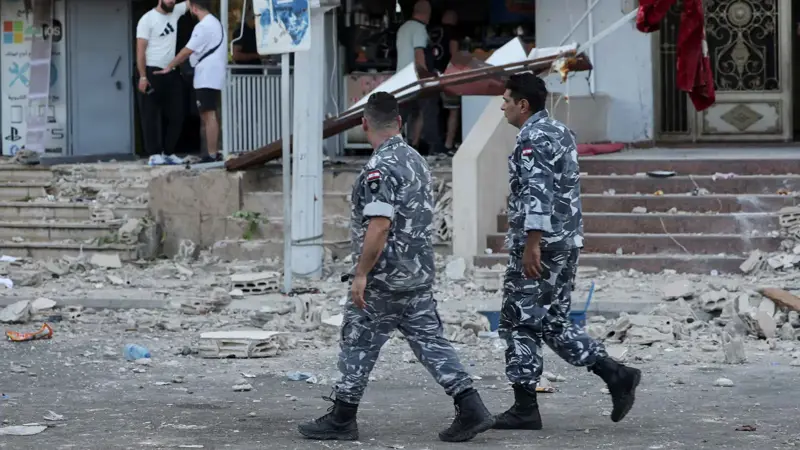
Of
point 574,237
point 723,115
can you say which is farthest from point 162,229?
point 574,237

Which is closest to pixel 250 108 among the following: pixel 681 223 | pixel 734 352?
pixel 681 223

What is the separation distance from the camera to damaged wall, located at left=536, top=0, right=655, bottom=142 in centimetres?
1727

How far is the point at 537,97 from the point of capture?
25.0 feet

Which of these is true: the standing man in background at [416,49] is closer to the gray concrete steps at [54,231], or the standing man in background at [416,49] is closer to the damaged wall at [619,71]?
the damaged wall at [619,71]

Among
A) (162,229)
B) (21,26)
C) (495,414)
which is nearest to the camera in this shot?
(495,414)

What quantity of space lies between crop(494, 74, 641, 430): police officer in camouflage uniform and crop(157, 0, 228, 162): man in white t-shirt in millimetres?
8360

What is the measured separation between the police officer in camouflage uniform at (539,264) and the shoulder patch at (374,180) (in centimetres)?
80

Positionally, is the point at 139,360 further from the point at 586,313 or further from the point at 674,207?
the point at 674,207

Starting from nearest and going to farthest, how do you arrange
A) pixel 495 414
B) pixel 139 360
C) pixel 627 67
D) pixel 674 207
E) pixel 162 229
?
pixel 495 414 → pixel 139 360 → pixel 674 207 → pixel 162 229 → pixel 627 67

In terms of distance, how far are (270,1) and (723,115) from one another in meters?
7.86

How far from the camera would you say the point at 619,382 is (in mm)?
7527

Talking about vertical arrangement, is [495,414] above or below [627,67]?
below

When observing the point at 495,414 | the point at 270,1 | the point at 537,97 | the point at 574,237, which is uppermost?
the point at 270,1

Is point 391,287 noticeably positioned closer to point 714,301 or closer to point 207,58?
point 714,301
